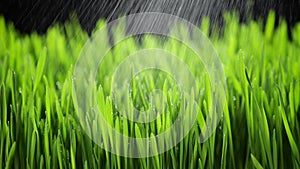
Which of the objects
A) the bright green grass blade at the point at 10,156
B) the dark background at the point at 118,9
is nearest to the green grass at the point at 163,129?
the bright green grass blade at the point at 10,156

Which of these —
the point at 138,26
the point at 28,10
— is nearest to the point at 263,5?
the point at 138,26

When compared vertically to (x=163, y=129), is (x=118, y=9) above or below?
above

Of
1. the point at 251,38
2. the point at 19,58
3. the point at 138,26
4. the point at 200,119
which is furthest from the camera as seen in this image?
the point at 138,26

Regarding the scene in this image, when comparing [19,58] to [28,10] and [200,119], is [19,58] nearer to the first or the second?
[200,119]

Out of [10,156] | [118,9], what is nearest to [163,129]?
[10,156]

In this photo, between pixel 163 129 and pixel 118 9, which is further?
pixel 118 9

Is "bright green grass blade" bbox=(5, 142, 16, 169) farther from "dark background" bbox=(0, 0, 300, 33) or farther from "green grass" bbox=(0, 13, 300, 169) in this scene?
"dark background" bbox=(0, 0, 300, 33)

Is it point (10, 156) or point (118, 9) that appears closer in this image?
point (10, 156)

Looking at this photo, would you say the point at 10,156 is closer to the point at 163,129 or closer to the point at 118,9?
the point at 163,129
